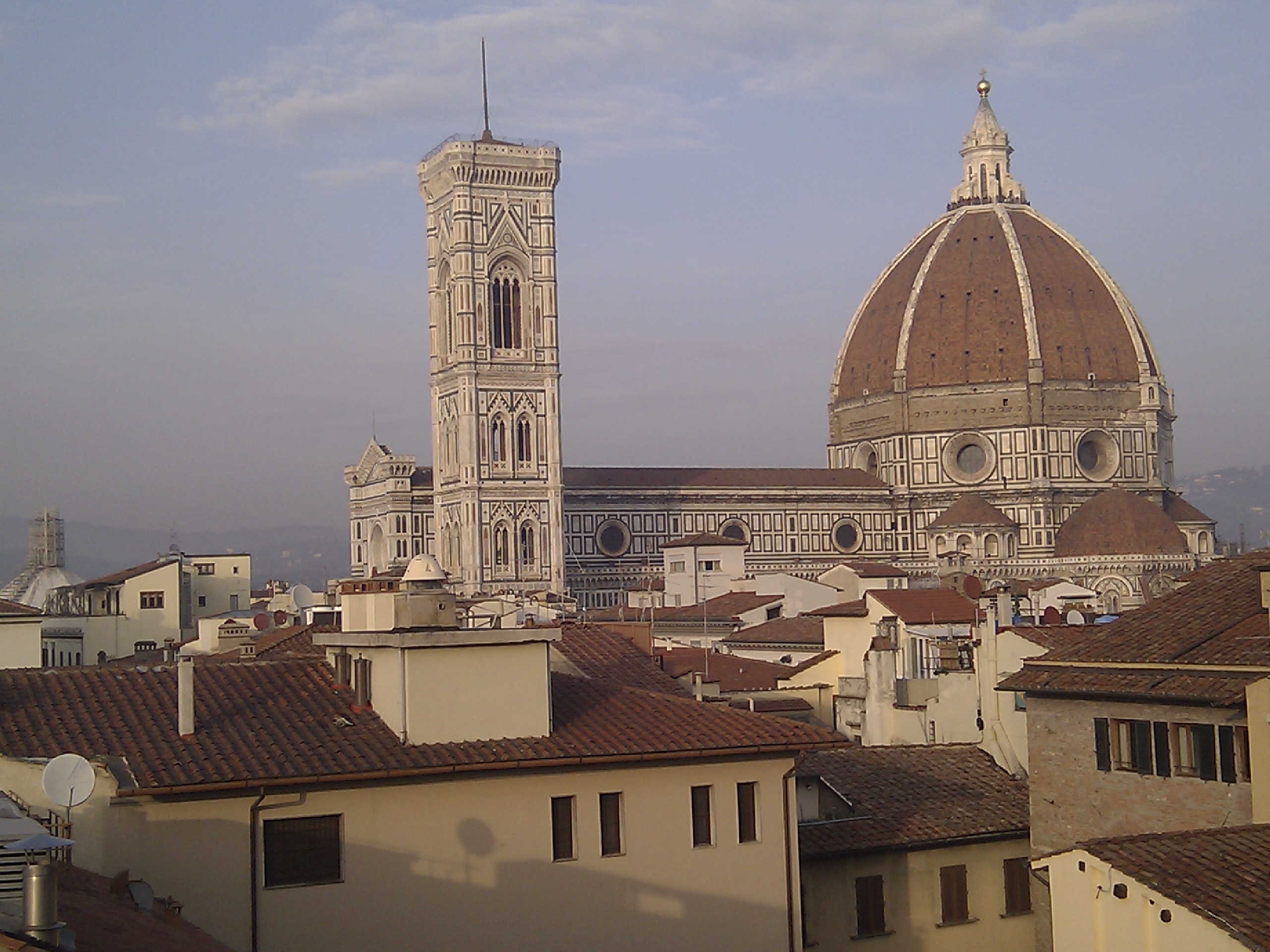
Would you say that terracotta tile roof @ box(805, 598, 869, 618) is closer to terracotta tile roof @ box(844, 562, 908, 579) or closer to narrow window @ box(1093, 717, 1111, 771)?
narrow window @ box(1093, 717, 1111, 771)

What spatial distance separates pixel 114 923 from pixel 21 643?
1595cm

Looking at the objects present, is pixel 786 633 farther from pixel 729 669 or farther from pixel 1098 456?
pixel 1098 456

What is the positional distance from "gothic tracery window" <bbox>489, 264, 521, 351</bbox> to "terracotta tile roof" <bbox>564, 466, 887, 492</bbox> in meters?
8.47

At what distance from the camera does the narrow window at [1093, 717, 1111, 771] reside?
17406 mm

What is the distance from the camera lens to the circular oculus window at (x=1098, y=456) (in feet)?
357

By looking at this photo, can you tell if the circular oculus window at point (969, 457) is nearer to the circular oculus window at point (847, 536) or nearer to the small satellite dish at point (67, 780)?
the circular oculus window at point (847, 536)

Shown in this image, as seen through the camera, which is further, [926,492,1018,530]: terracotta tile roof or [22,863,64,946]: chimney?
[926,492,1018,530]: terracotta tile roof

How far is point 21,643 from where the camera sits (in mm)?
25375

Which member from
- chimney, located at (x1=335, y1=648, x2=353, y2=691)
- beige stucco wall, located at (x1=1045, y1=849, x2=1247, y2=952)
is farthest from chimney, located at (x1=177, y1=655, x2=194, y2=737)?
beige stucco wall, located at (x1=1045, y1=849, x2=1247, y2=952)

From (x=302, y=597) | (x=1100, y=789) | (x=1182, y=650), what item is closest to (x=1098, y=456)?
(x=302, y=597)

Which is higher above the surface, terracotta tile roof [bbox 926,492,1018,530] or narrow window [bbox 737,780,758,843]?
terracotta tile roof [bbox 926,492,1018,530]

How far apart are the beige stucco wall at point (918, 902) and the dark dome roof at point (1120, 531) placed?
7985cm

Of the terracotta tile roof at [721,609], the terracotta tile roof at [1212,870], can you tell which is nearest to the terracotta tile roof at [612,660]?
the terracotta tile roof at [1212,870]

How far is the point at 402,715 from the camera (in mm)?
14188
